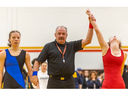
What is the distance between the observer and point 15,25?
4066 mm

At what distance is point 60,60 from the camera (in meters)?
3.07

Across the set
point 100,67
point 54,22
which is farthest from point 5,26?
point 100,67

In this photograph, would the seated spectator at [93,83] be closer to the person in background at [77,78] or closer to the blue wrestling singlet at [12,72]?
the person in background at [77,78]

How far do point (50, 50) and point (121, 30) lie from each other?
178cm

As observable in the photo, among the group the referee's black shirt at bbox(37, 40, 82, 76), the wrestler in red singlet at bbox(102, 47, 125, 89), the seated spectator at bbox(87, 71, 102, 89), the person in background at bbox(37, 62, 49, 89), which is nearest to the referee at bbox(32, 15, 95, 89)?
the referee's black shirt at bbox(37, 40, 82, 76)

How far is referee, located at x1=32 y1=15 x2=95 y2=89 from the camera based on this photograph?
305 centimetres

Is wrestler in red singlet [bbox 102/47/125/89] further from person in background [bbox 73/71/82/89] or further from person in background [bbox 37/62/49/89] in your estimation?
person in background [bbox 73/71/82/89]

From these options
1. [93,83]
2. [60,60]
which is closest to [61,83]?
[60,60]

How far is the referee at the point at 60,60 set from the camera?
3051mm

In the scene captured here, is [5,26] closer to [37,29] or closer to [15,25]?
[15,25]

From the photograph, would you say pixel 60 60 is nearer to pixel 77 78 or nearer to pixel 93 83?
pixel 77 78

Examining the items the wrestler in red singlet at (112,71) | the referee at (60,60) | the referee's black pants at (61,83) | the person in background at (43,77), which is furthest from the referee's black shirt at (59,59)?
the person in background at (43,77)

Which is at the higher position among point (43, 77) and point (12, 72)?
point (12, 72)

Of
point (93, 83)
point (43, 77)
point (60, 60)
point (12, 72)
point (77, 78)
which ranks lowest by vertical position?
point (93, 83)
